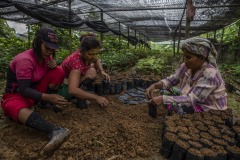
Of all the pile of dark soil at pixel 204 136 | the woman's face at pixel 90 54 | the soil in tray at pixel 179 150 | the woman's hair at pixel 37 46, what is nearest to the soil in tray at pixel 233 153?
the pile of dark soil at pixel 204 136

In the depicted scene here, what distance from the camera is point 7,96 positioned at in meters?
2.21

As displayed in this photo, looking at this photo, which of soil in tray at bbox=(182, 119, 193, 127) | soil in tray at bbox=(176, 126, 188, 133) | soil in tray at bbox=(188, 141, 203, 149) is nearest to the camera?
soil in tray at bbox=(188, 141, 203, 149)

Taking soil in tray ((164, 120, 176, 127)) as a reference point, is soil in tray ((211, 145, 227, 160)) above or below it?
below

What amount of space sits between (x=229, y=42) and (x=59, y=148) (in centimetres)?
955

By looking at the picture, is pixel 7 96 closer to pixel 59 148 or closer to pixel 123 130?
pixel 59 148

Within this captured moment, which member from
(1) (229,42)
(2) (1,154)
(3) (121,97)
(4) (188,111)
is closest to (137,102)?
(3) (121,97)

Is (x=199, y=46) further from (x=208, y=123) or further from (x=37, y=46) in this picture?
(x=37, y=46)

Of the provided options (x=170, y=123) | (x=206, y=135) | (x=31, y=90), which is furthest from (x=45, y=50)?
(x=206, y=135)

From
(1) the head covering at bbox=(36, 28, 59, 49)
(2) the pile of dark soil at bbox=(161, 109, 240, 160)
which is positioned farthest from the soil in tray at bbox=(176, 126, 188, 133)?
(1) the head covering at bbox=(36, 28, 59, 49)

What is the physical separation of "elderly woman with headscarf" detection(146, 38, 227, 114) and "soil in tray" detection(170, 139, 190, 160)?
2.02 ft

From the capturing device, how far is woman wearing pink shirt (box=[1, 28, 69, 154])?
195 centimetres

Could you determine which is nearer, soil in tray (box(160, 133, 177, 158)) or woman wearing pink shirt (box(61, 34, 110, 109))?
soil in tray (box(160, 133, 177, 158))

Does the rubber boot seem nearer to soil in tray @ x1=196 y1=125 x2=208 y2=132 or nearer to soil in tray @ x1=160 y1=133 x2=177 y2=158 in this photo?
soil in tray @ x1=160 y1=133 x2=177 y2=158

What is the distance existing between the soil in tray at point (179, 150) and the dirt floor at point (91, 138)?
0.19 metres
